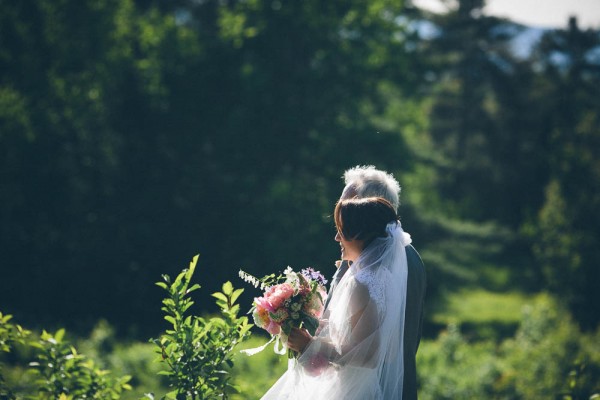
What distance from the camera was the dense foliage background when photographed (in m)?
17.4

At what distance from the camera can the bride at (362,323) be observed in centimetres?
303

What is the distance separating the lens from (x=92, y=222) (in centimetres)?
1839

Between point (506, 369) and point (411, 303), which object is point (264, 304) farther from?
point (506, 369)

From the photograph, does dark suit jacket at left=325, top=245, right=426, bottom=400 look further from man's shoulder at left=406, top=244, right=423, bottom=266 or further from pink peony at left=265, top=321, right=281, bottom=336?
pink peony at left=265, top=321, right=281, bottom=336

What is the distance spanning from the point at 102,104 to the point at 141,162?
2.05 m

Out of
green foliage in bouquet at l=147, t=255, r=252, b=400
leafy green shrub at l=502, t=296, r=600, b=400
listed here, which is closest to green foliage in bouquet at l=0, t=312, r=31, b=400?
green foliage in bouquet at l=147, t=255, r=252, b=400

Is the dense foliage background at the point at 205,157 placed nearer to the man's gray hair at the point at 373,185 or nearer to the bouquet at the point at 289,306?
the man's gray hair at the point at 373,185

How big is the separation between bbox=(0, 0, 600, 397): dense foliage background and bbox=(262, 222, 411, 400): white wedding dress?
46.3ft

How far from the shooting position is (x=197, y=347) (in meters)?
3.29

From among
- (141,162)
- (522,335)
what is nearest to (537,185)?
(522,335)

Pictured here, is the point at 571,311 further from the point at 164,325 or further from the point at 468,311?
the point at 164,325

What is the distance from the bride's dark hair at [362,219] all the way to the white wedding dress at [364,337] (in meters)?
0.06

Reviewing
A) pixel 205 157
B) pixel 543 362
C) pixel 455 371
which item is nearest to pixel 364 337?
pixel 543 362

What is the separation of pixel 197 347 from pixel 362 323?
0.90 meters
